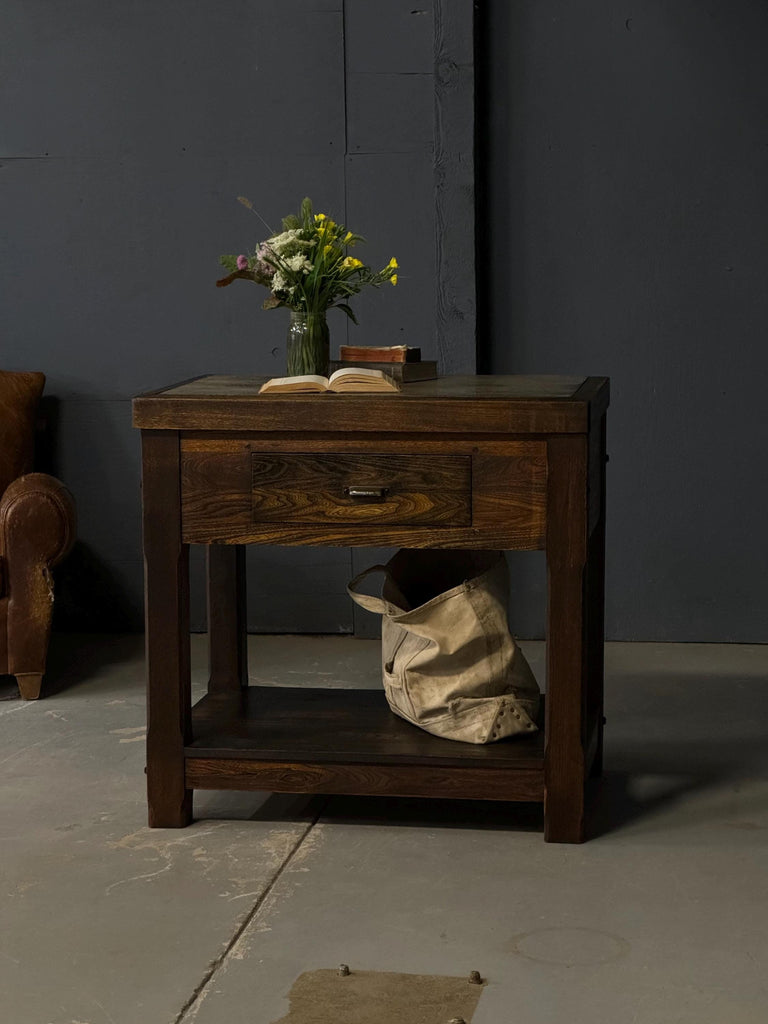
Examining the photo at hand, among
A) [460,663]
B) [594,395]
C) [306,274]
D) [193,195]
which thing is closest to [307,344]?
[306,274]

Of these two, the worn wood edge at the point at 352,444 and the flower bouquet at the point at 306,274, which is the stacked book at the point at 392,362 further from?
the worn wood edge at the point at 352,444

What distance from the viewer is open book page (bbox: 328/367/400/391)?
2.81 meters

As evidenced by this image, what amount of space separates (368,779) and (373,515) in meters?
0.55

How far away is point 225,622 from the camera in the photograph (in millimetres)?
3318

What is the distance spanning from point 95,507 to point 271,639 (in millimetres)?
750

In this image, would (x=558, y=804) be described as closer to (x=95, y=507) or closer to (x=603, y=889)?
(x=603, y=889)

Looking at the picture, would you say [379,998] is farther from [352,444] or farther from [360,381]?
[360,381]

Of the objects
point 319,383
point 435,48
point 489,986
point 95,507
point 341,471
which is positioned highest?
point 435,48

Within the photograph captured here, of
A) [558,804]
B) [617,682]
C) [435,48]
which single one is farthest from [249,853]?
[435,48]

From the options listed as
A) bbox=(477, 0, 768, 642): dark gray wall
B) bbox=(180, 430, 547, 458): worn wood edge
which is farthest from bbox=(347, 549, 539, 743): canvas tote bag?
bbox=(477, 0, 768, 642): dark gray wall

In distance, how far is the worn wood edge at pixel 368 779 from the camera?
281 cm

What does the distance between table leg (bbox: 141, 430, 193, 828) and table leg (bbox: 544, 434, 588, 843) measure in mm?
751

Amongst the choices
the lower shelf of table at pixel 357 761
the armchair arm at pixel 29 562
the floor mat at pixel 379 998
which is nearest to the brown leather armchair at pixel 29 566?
the armchair arm at pixel 29 562

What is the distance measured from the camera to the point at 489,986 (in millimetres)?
2223
